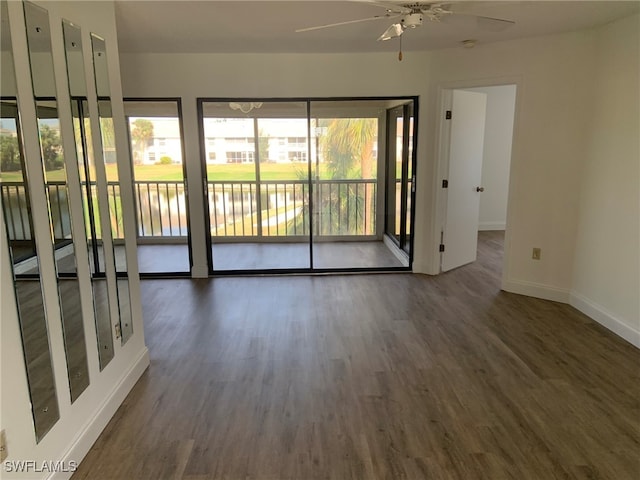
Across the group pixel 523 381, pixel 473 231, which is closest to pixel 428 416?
pixel 523 381

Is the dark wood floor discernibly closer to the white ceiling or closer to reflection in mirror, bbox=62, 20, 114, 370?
reflection in mirror, bbox=62, 20, 114, 370

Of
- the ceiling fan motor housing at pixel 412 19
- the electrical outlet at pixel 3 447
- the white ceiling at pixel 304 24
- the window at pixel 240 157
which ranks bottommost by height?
the electrical outlet at pixel 3 447

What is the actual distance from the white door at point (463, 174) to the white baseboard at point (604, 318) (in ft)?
4.68

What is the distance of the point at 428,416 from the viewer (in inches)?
94.0

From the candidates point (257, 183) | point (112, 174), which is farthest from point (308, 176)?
point (112, 174)

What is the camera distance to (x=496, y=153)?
23.2 feet

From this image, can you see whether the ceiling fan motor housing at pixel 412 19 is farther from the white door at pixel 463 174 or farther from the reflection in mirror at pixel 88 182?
the white door at pixel 463 174

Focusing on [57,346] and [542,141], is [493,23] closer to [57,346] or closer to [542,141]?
[542,141]

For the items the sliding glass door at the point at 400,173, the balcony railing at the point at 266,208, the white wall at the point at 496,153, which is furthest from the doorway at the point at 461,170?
the white wall at the point at 496,153

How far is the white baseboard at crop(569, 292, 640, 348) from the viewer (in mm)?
3205

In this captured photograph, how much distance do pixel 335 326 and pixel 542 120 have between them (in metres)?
2.67

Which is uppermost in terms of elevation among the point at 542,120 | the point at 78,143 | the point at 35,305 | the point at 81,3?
the point at 81,3

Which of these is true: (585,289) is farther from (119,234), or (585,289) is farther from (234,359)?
(119,234)

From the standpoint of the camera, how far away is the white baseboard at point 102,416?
196 cm
